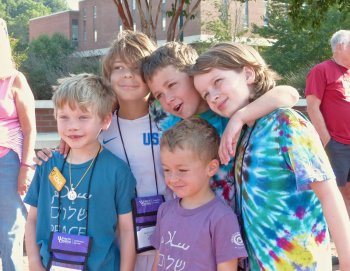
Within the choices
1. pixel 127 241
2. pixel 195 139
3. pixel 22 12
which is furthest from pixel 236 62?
pixel 22 12

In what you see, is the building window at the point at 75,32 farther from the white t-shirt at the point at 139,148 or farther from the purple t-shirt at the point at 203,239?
the purple t-shirt at the point at 203,239

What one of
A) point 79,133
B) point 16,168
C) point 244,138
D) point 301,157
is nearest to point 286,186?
point 301,157

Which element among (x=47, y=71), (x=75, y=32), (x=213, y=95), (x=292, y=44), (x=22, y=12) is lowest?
(x=213, y=95)

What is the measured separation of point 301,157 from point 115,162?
0.90 metres

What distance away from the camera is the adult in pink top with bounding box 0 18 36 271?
3.50 metres

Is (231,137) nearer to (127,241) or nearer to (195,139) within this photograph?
(195,139)

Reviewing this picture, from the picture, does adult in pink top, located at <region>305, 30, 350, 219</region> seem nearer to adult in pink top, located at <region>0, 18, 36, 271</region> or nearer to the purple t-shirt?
adult in pink top, located at <region>0, 18, 36, 271</region>

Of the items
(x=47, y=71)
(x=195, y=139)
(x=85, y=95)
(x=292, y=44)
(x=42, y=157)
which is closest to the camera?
(x=195, y=139)

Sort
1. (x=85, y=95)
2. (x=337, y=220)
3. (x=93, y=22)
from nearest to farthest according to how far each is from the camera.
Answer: (x=337, y=220) < (x=85, y=95) < (x=93, y=22)

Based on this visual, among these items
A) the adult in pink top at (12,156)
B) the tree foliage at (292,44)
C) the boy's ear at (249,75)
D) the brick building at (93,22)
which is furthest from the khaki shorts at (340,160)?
the brick building at (93,22)

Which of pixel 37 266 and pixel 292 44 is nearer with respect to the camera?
pixel 37 266

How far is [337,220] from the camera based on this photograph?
187cm

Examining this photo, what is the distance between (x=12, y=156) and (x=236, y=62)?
1912 millimetres

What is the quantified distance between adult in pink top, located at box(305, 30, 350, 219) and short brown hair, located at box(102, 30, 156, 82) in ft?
9.72
